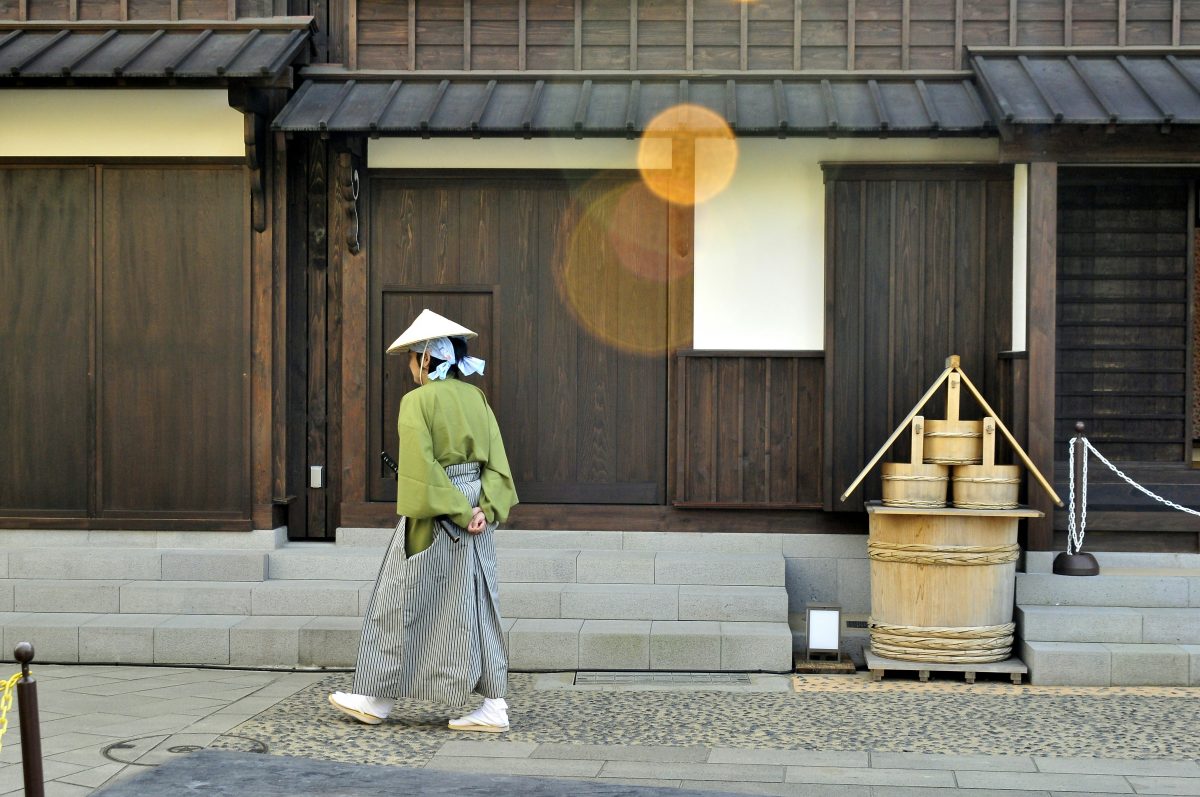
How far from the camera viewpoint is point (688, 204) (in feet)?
33.8

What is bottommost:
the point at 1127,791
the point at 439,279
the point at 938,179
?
A: the point at 1127,791

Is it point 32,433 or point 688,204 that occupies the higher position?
point 688,204

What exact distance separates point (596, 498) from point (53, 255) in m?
4.35

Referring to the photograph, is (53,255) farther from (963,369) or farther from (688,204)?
(963,369)

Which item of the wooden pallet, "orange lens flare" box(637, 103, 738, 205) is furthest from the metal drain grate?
"orange lens flare" box(637, 103, 738, 205)

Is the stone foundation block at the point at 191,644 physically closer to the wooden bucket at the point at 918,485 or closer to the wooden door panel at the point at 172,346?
the wooden door panel at the point at 172,346

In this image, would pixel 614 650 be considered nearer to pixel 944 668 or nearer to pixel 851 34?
pixel 944 668

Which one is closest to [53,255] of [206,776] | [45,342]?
[45,342]

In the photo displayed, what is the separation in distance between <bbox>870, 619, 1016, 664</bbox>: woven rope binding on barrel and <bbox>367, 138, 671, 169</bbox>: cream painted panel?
3.81 metres

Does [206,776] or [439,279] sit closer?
[206,776]

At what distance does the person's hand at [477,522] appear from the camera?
7.56 meters

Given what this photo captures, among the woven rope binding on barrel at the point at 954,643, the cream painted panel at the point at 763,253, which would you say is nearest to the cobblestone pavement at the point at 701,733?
the woven rope binding on barrel at the point at 954,643

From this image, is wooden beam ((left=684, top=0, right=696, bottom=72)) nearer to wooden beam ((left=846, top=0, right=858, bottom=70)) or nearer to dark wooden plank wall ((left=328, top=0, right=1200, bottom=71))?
dark wooden plank wall ((left=328, top=0, right=1200, bottom=71))

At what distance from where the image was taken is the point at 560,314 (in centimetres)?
1041
